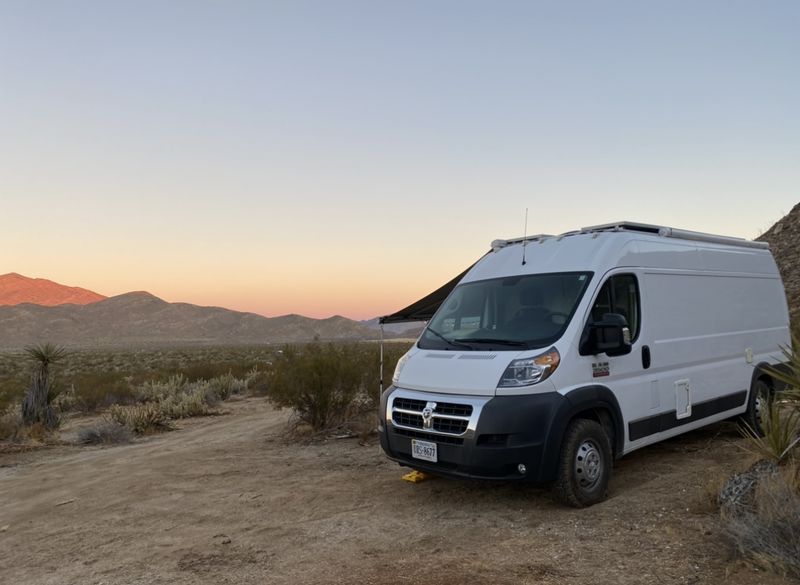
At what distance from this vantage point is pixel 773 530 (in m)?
3.78

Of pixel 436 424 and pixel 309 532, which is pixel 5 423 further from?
pixel 436 424

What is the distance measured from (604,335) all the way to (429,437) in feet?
5.84

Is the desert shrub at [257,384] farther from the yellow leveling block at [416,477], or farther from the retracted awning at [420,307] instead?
the yellow leveling block at [416,477]

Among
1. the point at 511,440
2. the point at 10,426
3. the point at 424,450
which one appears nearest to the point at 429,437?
the point at 424,450

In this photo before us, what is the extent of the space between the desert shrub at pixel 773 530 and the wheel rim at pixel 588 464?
1.23 m

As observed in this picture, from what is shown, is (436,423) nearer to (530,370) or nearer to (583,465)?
(530,370)

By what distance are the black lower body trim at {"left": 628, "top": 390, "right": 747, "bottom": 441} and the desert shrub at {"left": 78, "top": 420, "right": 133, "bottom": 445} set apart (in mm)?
9211

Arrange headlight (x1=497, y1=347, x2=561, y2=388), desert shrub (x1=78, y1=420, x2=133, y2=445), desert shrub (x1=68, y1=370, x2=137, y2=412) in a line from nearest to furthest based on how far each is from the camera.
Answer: headlight (x1=497, y1=347, x2=561, y2=388)
desert shrub (x1=78, y1=420, x2=133, y2=445)
desert shrub (x1=68, y1=370, x2=137, y2=412)

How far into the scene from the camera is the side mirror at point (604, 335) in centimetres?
526

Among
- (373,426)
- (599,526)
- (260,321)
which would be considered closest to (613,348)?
(599,526)

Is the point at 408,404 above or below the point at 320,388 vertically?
above

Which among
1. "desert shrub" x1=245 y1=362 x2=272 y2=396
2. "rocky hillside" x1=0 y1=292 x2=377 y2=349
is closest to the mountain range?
"rocky hillside" x1=0 y1=292 x2=377 y2=349

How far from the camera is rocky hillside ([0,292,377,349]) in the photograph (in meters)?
116

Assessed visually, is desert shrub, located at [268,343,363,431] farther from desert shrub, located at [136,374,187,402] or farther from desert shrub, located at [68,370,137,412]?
desert shrub, located at [68,370,137,412]
